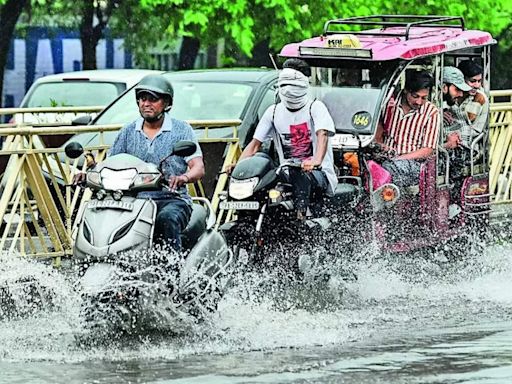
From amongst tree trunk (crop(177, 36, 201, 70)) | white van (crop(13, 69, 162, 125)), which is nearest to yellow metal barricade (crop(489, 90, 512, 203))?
white van (crop(13, 69, 162, 125))

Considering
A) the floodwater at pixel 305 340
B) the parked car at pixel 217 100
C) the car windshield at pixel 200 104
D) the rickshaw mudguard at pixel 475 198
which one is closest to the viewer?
the floodwater at pixel 305 340

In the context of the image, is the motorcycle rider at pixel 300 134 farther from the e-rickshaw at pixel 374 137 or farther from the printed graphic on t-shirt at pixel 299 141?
the e-rickshaw at pixel 374 137

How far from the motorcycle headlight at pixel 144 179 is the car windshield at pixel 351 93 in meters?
3.05

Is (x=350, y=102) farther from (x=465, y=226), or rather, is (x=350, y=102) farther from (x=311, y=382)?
(x=311, y=382)

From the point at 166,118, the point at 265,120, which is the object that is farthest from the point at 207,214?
the point at 265,120

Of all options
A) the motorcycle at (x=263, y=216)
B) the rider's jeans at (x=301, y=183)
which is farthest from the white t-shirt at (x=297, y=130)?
the motorcycle at (x=263, y=216)

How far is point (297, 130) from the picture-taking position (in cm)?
1080

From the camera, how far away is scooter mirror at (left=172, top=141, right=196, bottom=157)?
871cm

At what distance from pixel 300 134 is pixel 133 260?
2.67 meters

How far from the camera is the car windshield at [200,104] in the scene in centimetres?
1352

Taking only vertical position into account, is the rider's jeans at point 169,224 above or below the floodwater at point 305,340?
above

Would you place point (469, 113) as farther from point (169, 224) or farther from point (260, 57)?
point (260, 57)

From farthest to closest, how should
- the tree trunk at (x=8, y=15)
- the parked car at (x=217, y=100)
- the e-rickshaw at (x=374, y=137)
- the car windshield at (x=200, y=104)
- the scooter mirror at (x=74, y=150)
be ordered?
the tree trunk at (x=8, y=15)
the car windshield at (x=200, y=104)
the parked car at (x=217, y=100)
the e-rickshaw at (x=374, y=137)
the scooter mirror at (x=74, y=150)

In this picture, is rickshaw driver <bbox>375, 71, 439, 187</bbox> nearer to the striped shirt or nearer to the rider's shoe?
the striped shirt
